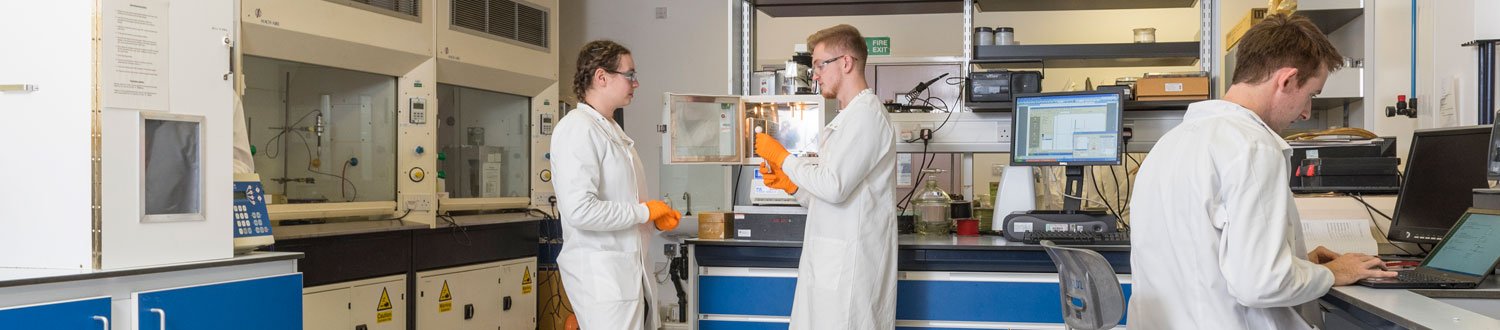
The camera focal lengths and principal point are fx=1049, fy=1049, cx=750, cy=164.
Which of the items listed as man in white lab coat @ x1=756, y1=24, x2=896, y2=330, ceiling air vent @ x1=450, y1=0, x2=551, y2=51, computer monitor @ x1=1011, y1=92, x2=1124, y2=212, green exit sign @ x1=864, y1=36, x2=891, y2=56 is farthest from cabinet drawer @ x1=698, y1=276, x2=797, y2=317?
green exit sign @ x1=864, y1=36, x2=891, y2=56

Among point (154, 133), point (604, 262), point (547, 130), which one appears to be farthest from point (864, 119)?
point (547, 130)

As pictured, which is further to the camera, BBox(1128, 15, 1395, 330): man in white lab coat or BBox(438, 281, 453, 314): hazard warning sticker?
BBox(438, 281, 453, 314): hazard warning sticker

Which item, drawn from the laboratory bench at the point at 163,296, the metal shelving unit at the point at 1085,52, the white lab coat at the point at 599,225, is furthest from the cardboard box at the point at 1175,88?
the laboratory bench at the point at 163,296

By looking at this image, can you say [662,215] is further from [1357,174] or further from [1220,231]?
[1357,174]

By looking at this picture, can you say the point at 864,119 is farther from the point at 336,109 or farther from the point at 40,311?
the point at 336,109

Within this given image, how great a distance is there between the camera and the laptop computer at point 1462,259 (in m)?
2.05

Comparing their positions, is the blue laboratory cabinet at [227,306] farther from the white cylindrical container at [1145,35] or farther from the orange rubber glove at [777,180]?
the white cylindrical container at [1145,35]

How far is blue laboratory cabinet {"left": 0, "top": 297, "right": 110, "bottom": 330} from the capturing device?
196cm

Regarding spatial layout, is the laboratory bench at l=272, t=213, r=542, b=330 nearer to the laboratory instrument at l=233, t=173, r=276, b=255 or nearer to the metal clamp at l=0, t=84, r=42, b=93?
the laboratory instrument at l=233, t=173, r=276, b=255

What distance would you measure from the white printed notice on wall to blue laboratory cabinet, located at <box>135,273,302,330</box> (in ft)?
1.41

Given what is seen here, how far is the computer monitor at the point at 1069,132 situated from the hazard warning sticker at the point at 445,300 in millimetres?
2754

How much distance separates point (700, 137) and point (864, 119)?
936 millimetres

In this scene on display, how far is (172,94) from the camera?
2.41 m

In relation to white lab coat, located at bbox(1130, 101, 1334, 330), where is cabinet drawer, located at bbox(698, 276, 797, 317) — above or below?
below
